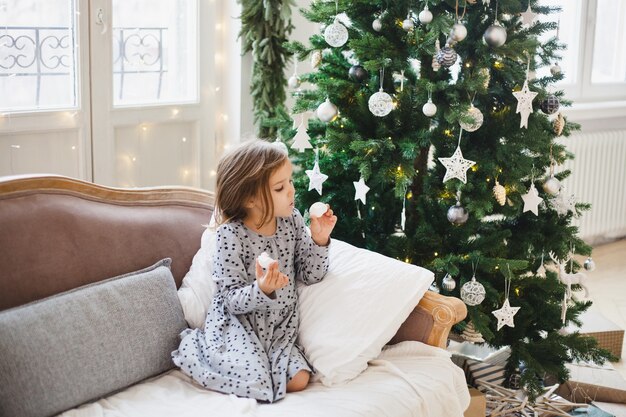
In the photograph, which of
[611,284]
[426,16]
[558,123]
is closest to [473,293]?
[558,123]

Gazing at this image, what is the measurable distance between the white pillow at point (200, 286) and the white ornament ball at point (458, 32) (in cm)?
96

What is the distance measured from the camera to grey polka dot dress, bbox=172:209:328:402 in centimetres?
199

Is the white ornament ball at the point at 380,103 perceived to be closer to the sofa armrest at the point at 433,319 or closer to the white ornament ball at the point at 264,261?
the sofa armrest at the point at 433,319

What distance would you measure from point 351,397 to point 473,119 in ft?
3.20

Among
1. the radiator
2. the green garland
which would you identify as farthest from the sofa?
the radiator

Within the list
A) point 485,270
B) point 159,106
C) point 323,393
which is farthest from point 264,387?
point 159,106

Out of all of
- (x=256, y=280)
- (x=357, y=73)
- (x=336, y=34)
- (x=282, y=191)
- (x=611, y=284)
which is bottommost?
(x=611, y=284)

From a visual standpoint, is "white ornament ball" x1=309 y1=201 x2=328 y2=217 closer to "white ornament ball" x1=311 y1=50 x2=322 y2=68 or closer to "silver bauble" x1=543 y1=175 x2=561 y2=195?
"white ornament ball" x1=311 y1=50 x2=322 y2=68

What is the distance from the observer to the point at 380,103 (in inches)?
95.9

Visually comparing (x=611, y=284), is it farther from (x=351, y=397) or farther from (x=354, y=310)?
(x=351, y=397)

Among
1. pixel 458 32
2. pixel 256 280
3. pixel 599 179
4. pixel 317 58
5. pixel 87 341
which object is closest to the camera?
pixel 87 341

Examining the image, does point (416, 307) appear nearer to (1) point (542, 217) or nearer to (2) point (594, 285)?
(1) point (542, 217)

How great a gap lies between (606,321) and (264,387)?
82.8 inches

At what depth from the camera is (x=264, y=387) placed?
196 centimetres
